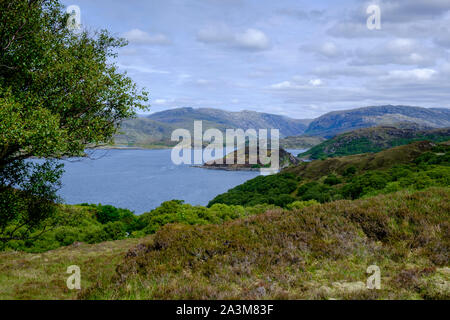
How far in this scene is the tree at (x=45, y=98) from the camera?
12094 mm

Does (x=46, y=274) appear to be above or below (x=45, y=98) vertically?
below

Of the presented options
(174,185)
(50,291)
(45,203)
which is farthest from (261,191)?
(50,291)

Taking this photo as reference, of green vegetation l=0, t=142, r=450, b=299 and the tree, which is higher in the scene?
the tree

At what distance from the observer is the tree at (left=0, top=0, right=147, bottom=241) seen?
39.7 ft

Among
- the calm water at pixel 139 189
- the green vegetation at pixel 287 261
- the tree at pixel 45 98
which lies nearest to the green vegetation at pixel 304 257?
the green vegetation at pixel 287 261

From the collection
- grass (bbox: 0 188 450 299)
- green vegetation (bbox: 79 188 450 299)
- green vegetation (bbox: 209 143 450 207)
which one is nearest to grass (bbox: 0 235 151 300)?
grass (bbox: 0 188 450 299)

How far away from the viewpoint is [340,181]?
315 ft

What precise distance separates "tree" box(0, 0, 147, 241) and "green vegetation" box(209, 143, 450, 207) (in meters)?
32.0

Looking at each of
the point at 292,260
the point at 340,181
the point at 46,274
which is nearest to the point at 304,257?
the point at 292,260

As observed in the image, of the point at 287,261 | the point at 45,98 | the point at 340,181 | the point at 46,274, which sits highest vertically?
the point at 45,98

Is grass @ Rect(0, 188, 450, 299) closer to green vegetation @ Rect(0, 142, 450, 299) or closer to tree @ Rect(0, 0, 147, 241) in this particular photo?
green vegetation @ Rect(0, 142, 450, 299)

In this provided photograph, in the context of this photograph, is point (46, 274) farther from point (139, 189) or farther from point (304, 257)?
point (139, 189)

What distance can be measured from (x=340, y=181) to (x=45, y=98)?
95235mm

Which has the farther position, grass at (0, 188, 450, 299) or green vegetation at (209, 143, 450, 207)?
green vegetation at (209, 143, 450, 207)
